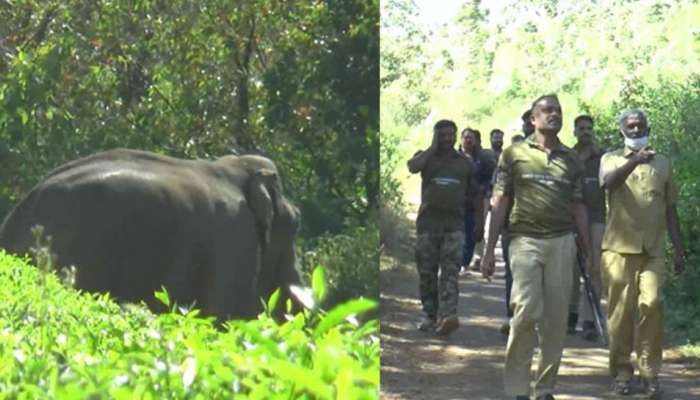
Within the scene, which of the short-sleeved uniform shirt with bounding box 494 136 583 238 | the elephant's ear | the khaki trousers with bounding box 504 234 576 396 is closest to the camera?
the elephant's ear

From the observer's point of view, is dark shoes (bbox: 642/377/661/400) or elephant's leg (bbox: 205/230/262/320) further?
dark shoes (bbox: 642/377/661/400)

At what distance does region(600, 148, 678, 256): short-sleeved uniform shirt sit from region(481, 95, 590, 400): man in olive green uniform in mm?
668

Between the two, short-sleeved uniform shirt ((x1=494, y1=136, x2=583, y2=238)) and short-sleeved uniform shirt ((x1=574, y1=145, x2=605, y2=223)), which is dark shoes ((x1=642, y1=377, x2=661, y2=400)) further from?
short-sleeved uniform shirt ((x1=494, y1=136, x2=583, y2=238))

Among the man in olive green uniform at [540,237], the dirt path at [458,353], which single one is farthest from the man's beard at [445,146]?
the man in olive green uniform at [540,237]

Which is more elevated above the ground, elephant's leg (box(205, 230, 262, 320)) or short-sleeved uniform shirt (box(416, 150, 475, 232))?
short-sleeved uniform shirt (box(416, 150, 475, 232))

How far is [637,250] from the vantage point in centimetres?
734

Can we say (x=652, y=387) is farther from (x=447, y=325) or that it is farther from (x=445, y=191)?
(x=445, y=191)

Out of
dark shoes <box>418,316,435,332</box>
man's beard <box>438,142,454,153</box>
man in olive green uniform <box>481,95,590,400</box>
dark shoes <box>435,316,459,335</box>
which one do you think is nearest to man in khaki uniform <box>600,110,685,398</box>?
man in olive green uniform <box>481,95,590,400</box>

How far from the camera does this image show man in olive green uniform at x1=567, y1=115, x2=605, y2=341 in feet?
21.9

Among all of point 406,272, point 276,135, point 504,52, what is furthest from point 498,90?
point 276,135

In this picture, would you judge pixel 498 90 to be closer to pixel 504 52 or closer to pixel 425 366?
pixel 504 52

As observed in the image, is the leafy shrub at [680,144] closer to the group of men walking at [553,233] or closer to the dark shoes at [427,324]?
the group of men walking at [553,233]

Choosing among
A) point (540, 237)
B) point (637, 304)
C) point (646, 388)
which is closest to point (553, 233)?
point (540, 237)

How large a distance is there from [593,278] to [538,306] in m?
1.08
